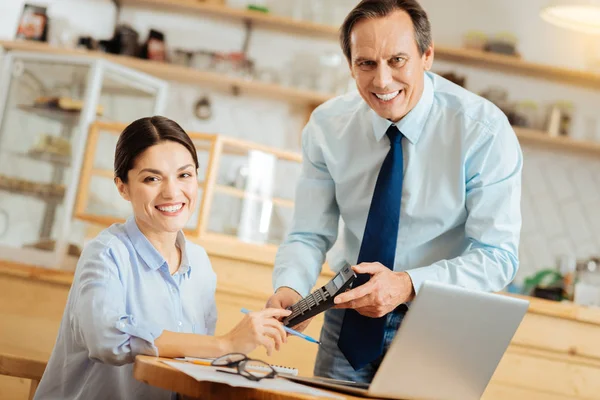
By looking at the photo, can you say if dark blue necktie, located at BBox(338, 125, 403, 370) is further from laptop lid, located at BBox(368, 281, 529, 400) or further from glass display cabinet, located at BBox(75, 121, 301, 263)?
glass display cabinet, located at BBox(75, 121, 301, 263)

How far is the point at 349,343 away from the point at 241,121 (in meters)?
3.15

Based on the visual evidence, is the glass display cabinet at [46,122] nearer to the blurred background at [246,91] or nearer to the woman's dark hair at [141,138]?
the blurred background at [246,91]

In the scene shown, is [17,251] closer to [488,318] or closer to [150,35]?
[150,35]

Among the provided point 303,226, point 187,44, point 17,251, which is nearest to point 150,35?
point 187,44

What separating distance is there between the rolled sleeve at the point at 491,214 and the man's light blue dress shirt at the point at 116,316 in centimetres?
55

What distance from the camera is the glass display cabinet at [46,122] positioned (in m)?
3.70

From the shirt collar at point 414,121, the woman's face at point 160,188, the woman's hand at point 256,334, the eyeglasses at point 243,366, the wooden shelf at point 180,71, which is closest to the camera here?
the eyeglasses at point 243,366

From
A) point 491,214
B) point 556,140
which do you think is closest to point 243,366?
point 491,214

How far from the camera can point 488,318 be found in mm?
1230

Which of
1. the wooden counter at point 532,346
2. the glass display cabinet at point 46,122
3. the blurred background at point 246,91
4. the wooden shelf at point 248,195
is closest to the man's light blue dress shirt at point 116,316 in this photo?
the wooden counter at point 532,346

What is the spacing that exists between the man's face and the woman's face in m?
0.43

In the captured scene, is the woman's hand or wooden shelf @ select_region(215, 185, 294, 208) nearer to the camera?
the woman's hand

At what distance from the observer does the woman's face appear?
1672 mm

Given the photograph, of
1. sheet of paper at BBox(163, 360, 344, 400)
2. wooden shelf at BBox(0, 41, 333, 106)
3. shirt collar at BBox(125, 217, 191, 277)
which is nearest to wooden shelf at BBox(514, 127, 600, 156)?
wooden shelf at BBox(0, 41, 333, 106)
